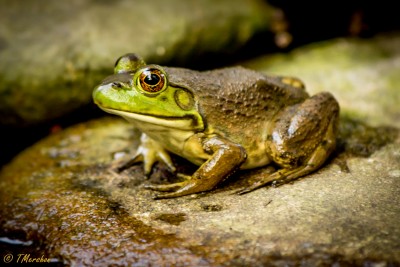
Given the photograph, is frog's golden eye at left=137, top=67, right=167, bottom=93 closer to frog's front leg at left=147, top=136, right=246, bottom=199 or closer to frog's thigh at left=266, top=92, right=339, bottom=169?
frog's front leg at left=147, top=136, right=246, bottom=199

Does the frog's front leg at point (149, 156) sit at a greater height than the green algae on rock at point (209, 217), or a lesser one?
greater

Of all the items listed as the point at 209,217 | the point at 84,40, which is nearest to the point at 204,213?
the point at 209,217

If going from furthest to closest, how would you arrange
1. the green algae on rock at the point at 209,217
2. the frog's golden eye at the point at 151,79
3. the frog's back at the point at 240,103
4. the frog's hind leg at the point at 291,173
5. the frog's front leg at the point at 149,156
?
1. the frog's front leg at the point at 149,156
2. the frog's back at the point at 240,103
3. the frog's hind leg at the point at 291,173
4. the frog's golden eye at the point at 151,79
5. the green algae on rock at the point at 209,217

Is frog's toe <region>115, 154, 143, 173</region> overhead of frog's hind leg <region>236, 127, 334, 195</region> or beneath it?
overhead

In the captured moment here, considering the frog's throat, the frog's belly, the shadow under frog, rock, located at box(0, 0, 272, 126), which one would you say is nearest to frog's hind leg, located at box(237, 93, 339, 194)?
the shadow under frog

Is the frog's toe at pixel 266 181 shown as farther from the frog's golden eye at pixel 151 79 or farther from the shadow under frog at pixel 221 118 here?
the frog's golden eye at pixel 151 79

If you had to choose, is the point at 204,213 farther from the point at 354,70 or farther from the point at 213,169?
the point at 354,70

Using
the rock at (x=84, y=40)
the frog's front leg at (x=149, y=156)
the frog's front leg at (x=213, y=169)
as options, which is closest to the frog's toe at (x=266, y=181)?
the frog's front leg at (x=213, y=169)
